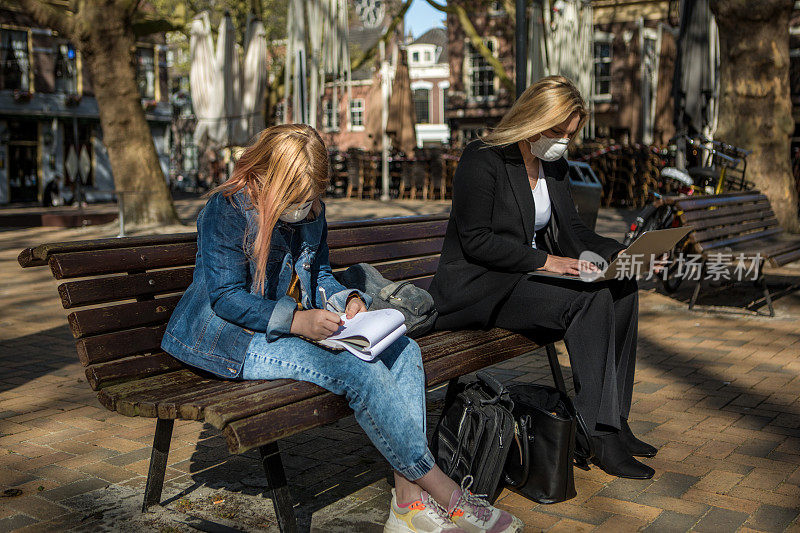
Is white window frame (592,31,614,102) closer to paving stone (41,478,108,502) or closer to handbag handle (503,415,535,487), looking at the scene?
handbag handle (503,415,535,487)

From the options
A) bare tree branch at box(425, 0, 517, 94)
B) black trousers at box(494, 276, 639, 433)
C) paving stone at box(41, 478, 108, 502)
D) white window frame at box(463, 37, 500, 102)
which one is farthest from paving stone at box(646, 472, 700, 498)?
white window frame at box(463, 37, 500, 102)

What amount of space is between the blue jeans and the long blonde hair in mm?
253

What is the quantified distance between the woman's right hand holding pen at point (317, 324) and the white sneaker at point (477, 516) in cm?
67

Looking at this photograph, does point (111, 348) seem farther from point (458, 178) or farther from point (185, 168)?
point (185, 168)

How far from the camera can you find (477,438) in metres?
3.04

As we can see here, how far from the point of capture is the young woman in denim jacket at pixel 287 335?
2719mm

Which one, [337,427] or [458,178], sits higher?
[458,178]

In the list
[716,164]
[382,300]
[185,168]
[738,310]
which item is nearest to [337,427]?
[382,300]

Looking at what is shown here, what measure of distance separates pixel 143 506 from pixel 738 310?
5.51 metres

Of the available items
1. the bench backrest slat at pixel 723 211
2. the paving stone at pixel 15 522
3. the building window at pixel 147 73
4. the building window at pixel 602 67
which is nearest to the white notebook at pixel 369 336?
the paving stone at pixel 15 522

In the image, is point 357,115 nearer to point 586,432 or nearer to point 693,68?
point 693,68

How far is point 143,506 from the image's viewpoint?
3.09 m

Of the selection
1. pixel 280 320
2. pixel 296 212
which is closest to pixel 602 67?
pixel 296 212

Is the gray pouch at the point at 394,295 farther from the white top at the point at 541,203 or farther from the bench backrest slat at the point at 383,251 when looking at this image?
the white top at the point at 541,203
